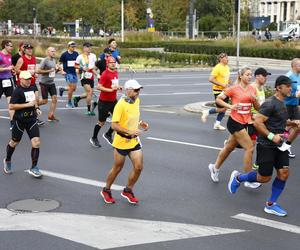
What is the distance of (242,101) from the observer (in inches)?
344

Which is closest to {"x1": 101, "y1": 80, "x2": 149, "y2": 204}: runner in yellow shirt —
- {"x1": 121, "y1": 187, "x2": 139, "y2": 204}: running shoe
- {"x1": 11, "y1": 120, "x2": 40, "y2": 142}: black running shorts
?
{"x1": 121, "y1": 187, "x2": 139, "y2": 204}: running shoe

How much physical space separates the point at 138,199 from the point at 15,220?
1.80 meters

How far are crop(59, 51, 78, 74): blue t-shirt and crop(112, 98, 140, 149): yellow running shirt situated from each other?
8.70 metres

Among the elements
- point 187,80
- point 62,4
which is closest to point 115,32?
point 62,4

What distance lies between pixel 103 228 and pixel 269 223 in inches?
81.1

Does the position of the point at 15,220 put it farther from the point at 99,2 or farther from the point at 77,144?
the point at 99,2

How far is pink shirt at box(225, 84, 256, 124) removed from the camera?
28.6 feet

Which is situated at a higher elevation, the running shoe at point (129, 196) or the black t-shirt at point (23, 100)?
the black t-shirt at point (23, 100)

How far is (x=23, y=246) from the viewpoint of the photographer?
6309 millimetres

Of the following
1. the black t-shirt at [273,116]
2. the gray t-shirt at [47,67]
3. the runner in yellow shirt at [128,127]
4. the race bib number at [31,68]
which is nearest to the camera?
the black t-shirt at [273,116]

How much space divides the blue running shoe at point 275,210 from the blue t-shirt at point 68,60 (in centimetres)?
981

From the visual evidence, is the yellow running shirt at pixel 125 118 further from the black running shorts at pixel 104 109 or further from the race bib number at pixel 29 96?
the black running shorts at pixel 104 109

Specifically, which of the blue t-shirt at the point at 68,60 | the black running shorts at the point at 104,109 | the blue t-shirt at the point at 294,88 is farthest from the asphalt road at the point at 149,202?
the blue t-shirt at the point at 68,60

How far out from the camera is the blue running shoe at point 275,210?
7363 mm
